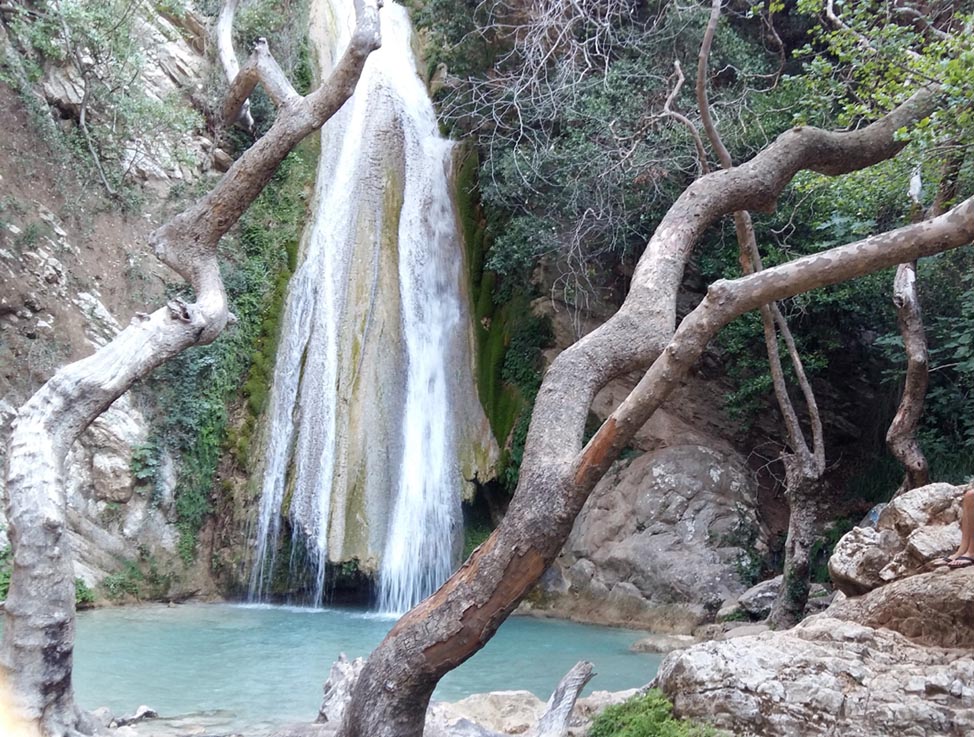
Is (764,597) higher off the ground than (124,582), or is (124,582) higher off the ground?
(764,597)

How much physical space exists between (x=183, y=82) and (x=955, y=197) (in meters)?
12.9

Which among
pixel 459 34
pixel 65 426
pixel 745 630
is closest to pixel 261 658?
pixel 65 426

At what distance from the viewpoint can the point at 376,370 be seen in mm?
14000

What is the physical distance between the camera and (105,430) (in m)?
11.8

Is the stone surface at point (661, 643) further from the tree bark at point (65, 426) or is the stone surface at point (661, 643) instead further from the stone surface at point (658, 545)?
the tree bark at point (65, 426)

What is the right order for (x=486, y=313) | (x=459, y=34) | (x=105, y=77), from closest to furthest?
(x=105, y=77), (x=459, y=34), (x=486, y=313)

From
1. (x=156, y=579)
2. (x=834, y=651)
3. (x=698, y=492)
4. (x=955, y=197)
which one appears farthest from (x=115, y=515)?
(x=955, y=197)

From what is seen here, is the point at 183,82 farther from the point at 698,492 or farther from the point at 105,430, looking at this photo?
the point at 698,492

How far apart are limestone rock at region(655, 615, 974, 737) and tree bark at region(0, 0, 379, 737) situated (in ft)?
10.5

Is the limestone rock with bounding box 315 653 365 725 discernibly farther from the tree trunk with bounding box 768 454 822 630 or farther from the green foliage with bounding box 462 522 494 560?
the green foliage with bounding box 462 522 494 560

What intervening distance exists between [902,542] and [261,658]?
6.16 meters

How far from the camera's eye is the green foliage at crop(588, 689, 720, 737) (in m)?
4.17

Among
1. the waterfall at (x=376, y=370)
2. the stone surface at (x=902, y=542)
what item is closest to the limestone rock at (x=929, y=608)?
the stone surface at (x=902, y=542)

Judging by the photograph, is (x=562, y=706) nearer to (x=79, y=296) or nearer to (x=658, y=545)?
(x=658, y=545)
